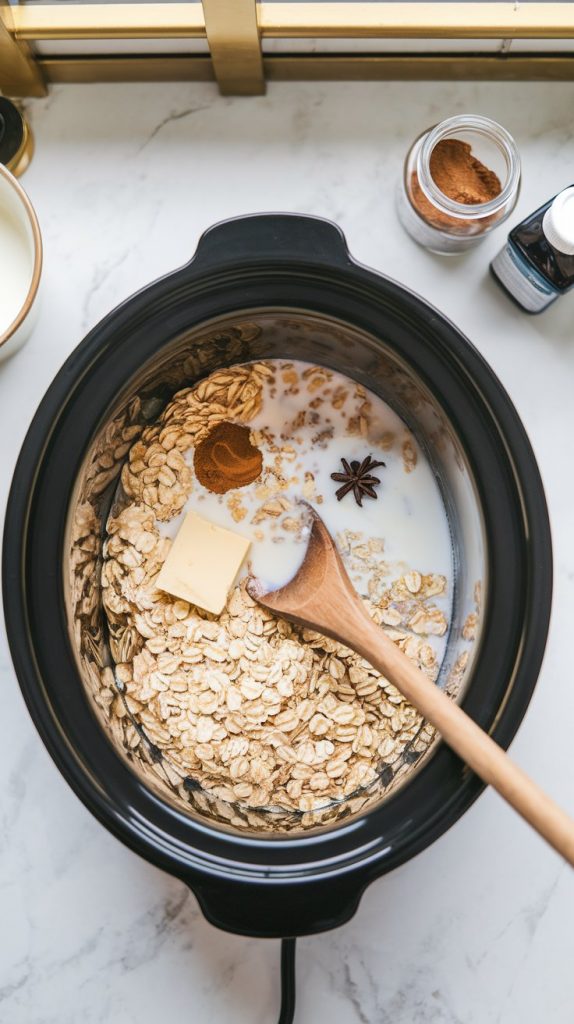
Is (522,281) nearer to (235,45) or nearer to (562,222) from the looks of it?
(562,222)

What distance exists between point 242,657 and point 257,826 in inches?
6.7

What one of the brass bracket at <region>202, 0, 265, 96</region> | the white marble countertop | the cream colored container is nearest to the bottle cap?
the white marble countertop

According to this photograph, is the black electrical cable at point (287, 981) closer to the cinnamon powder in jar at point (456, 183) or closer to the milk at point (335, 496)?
the milk at point (335, 496)

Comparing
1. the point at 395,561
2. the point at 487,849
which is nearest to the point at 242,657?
the point at 395,561

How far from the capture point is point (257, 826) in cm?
78

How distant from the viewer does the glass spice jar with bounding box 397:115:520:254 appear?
2.50 feet

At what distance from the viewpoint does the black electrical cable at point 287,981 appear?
73 cm

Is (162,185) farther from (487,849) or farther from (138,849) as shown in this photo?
(487,849)

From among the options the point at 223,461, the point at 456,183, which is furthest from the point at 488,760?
the point at 456,183

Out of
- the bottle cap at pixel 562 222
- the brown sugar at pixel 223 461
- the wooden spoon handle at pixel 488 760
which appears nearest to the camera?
the wooden spoon handle at pixel 488 760

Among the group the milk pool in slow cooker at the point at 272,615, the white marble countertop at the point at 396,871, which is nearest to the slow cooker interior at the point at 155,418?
the milk pool in slow cooker at the point at 272,615

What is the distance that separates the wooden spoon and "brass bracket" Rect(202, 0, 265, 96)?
476 millimetres

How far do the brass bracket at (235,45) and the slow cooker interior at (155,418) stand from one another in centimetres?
29

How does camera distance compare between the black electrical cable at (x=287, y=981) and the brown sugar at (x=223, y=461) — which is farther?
the brown sugar at (x=223, y=461)
